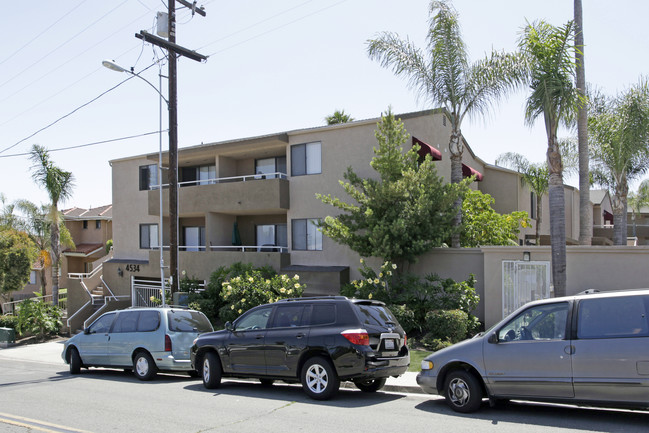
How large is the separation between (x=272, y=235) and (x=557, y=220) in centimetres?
1301

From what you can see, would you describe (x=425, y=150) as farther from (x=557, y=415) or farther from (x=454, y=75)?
(x=557, y=415)

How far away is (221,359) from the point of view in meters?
10.8

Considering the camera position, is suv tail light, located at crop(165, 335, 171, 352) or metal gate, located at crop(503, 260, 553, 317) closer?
suv tail light, located at crop(165, 335, 171, 352)

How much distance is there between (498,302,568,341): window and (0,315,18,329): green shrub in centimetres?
2334

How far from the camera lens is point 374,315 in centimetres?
966

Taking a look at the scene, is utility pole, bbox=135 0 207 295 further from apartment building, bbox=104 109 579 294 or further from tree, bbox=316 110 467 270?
tree, bbox=316 110 467 270

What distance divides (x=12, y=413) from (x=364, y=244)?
414 inches

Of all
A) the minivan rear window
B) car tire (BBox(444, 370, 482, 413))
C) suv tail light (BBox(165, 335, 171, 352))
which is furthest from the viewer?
suv tail light (BBox(165, 335, 171, 352))

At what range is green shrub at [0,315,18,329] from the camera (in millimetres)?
24692

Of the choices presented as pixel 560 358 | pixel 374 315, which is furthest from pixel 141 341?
pixel 560 358

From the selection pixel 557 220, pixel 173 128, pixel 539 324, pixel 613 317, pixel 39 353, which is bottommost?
pixel 39 353

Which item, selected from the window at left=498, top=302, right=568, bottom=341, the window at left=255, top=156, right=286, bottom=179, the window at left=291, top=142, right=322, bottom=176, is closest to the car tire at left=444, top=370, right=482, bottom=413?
the window at left=498, top=302, right=568, bottom=341

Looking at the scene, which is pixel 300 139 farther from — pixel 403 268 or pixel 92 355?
pixel 92 355

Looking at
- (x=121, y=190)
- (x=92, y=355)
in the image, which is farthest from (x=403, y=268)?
(x=121, y=190)
